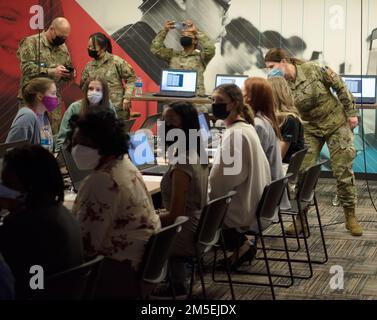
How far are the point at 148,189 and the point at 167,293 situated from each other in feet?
2.28

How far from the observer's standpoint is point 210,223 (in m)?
4.27

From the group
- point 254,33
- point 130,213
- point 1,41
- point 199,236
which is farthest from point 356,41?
point 130,213

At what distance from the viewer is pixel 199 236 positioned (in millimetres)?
4199

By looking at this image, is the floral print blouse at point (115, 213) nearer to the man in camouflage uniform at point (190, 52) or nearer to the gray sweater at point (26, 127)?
the gray sweater at point (26, 127)

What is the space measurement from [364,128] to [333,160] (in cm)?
316

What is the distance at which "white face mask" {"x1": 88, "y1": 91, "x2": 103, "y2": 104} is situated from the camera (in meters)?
6.36

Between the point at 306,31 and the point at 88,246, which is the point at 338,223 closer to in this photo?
the point at 306,31

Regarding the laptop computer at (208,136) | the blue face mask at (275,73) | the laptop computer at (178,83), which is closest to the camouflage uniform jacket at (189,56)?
the laptop computer at (178,83)

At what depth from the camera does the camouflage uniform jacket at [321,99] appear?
22.6 feet

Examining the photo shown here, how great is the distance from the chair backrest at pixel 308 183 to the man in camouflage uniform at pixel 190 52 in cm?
452

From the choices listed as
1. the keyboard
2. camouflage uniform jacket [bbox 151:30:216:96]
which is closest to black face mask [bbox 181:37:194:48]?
camouflage uniform jacket [bbox 151:30:216:96]

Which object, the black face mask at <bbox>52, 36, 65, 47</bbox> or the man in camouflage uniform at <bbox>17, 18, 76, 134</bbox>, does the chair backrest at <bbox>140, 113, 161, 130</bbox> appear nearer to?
the man in camouflage uniform at <bbox>17, 18, 76, 134</bbox>

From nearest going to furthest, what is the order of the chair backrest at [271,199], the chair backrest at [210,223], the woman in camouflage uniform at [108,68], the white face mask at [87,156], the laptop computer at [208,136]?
the white face mask at [87,156]
the chair backrest at [210,223]
the chair backrest at [271,199]
the laptop computer at [208,136]
the woman in camouflage uniform at [108,68]
